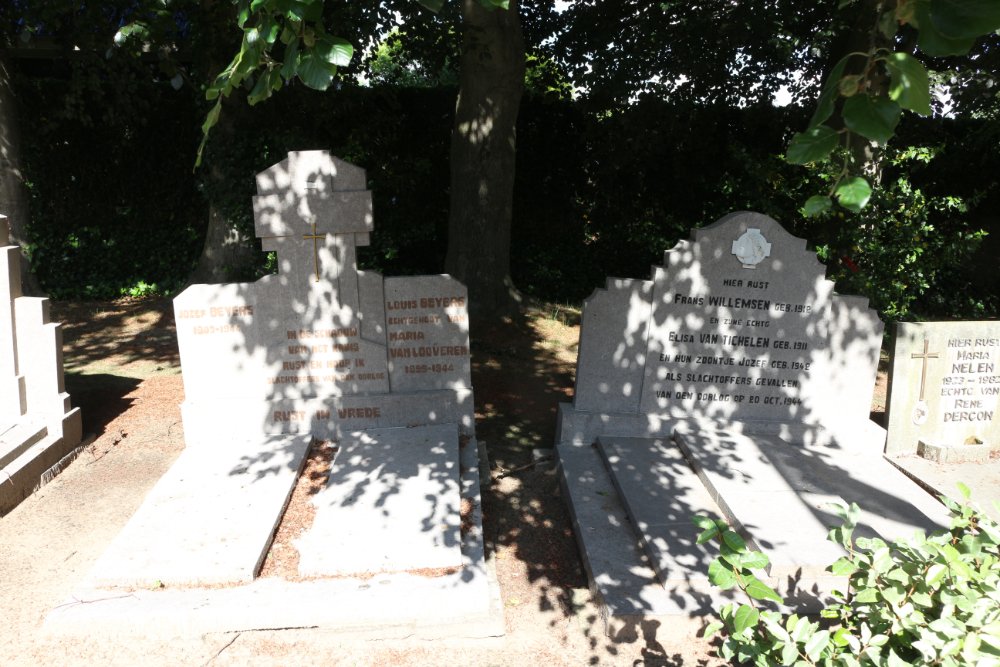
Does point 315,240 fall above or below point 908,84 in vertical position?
below

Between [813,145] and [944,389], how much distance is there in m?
5.41

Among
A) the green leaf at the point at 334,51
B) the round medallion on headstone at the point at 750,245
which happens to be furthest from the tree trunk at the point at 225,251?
the green leaf at the point at 334,51

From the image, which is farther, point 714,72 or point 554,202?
point 554,202

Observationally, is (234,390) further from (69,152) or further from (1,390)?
(69,152)

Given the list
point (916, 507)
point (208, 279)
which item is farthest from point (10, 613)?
point (208, 279)

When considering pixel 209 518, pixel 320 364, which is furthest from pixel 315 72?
pixel 320 364

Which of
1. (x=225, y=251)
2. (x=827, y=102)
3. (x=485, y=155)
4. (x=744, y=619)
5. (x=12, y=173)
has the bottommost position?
(x=744, y=619)

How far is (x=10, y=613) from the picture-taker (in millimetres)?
4418

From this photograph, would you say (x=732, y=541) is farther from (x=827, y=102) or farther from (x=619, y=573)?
(x=619, y=573)

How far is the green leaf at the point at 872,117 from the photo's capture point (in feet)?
6.29

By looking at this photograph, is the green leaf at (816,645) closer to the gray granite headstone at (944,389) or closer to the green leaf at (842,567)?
the green leaf at (842,567)

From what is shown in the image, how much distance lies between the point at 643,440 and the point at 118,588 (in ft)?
13.3

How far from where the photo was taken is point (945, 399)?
6.47 meters

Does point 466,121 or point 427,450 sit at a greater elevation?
point 466,121
